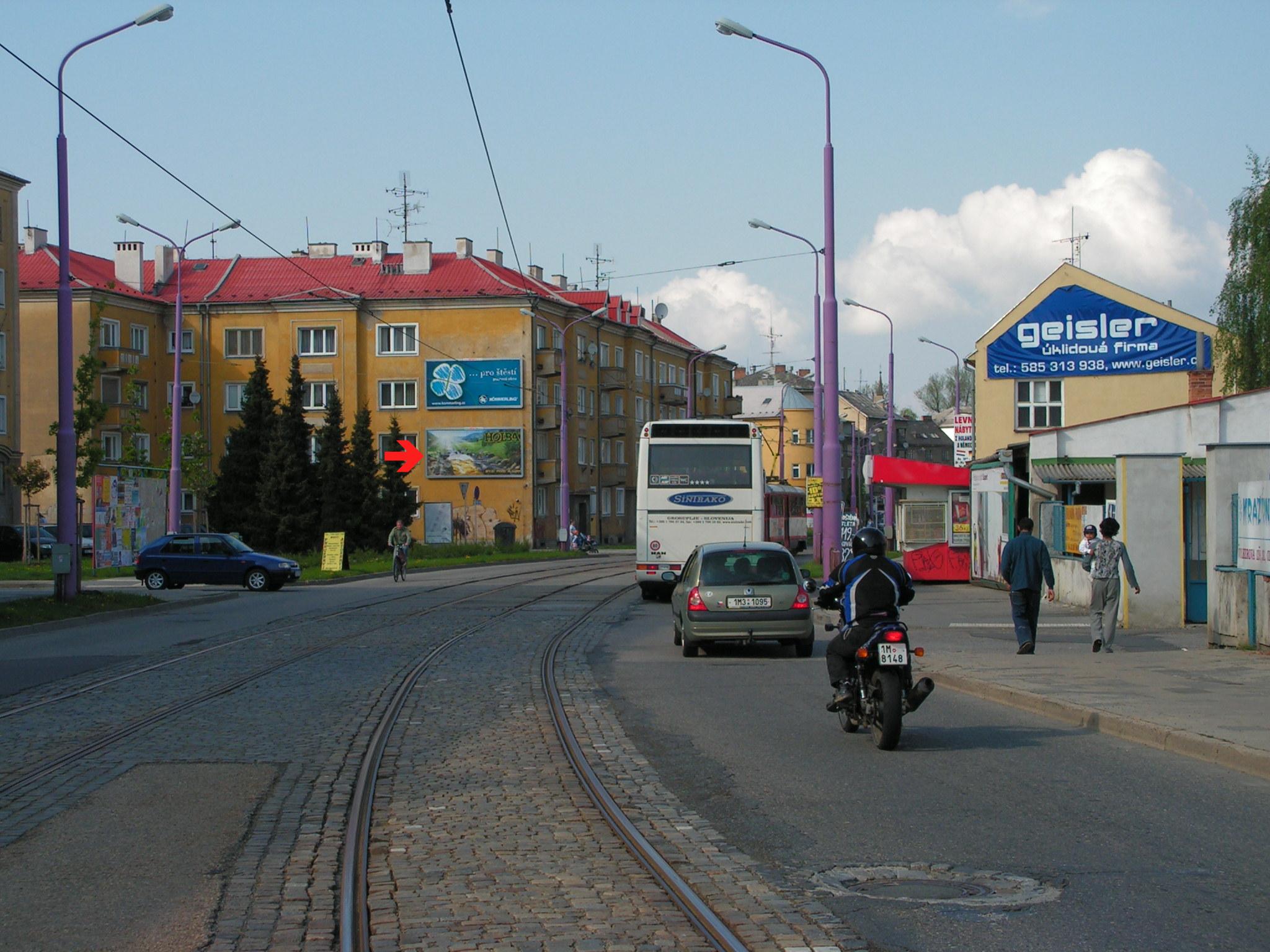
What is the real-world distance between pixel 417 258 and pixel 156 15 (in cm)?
5376

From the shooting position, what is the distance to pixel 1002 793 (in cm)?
853

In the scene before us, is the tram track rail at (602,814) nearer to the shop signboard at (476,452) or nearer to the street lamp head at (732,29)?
the street lamp head at (732,29)

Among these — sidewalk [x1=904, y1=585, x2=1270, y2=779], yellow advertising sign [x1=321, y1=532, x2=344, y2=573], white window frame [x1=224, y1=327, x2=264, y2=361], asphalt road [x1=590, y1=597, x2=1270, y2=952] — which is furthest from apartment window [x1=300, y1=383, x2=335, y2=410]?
asphalt road [x1=590, y1=597, x2=1270, y2=952]

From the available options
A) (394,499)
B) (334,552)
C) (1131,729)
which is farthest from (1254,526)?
(394,499)

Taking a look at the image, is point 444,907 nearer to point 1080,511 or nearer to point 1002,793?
point 1002,793

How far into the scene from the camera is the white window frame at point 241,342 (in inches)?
2991

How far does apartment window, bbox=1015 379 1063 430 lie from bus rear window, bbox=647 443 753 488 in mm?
22244

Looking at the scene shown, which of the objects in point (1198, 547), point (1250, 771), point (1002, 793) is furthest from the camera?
point (1198, 547)

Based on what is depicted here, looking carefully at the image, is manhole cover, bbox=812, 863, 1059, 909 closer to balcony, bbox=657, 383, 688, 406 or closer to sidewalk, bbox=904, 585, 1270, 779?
sidewalk, bbox=904, 585, 1270, 779

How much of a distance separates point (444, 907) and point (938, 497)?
116 feet

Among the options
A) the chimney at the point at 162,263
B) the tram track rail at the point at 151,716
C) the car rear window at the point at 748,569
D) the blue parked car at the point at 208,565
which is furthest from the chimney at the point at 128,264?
the car rear window at the point at 748,569

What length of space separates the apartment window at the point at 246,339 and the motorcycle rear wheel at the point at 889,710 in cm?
6966

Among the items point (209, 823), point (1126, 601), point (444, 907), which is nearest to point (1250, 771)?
point (444, 907)

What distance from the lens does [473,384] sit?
74000 millimetres
